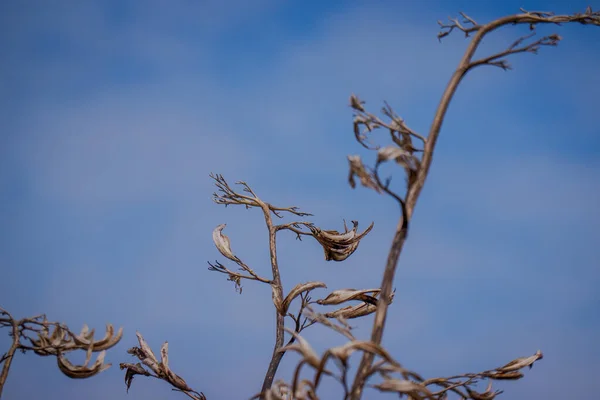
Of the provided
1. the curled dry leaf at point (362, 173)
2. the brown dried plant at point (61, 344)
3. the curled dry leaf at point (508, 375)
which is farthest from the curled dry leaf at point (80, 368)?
the curled dry leaf at point (508, 375)

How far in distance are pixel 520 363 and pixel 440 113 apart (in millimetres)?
1433

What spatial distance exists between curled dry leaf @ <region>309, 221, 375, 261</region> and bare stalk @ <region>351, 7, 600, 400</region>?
7.02 ft

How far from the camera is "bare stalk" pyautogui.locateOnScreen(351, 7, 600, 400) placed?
7.88 feet

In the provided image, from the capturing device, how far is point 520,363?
10.8ft

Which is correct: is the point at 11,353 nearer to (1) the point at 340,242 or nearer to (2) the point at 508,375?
(2) the point at 508,375

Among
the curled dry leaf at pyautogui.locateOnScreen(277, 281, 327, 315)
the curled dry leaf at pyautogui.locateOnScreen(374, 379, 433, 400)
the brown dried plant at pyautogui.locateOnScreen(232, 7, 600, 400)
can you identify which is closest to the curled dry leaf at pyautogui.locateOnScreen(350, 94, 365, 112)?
the brown dried plant at pyautogui.locateOnScreen(232, 7, 600, 400)

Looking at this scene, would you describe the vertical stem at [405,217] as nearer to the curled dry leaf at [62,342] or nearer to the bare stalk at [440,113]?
the bare stalk at [440,113]

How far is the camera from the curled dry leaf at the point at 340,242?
5.04 m

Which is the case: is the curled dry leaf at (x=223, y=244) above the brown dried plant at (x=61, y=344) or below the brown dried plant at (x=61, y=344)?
above

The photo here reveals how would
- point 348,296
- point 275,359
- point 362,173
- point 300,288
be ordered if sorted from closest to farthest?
point 362,173 < point 348,296 < point 300,288 < point 275,359

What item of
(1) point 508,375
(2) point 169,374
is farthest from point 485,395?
(2) point 169,374

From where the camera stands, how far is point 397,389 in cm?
220

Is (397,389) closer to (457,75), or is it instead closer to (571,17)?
(457,75)

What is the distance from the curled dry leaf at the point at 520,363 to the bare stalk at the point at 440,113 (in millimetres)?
1189
